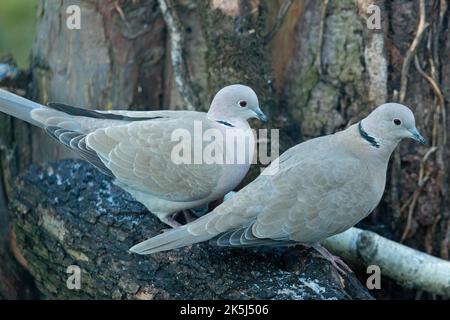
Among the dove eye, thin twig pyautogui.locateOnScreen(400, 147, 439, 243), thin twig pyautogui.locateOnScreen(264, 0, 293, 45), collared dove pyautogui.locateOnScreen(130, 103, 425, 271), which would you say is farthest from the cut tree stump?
thin twig pyautogui.locateOnScreen(264, 0, 293, 45)

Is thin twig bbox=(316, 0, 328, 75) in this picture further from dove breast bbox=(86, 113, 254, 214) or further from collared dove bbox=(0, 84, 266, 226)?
dove breast bbox=(86, 113, 254, 214)

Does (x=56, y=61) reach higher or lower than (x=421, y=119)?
higher

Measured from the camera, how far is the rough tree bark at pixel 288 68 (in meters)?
4.10

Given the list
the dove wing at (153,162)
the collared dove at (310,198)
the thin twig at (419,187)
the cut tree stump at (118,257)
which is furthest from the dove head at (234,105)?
the thin twig at (419,187)

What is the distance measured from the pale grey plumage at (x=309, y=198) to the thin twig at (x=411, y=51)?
68 centimetres

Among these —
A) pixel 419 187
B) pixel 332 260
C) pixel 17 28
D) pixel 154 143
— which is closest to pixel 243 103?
pixel 154 143

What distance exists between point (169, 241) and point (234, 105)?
905mm

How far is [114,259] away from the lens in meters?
3.54

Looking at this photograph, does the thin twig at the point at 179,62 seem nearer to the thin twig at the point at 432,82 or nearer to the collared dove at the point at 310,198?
the collared dove at the point at 310,198

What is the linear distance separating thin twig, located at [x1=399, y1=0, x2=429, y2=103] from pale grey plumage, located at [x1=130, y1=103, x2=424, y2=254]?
2.21 feet

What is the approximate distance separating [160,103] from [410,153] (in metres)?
1.77

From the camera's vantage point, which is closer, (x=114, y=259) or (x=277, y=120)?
(x=114, y=259)

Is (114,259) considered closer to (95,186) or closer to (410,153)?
(95,186)
